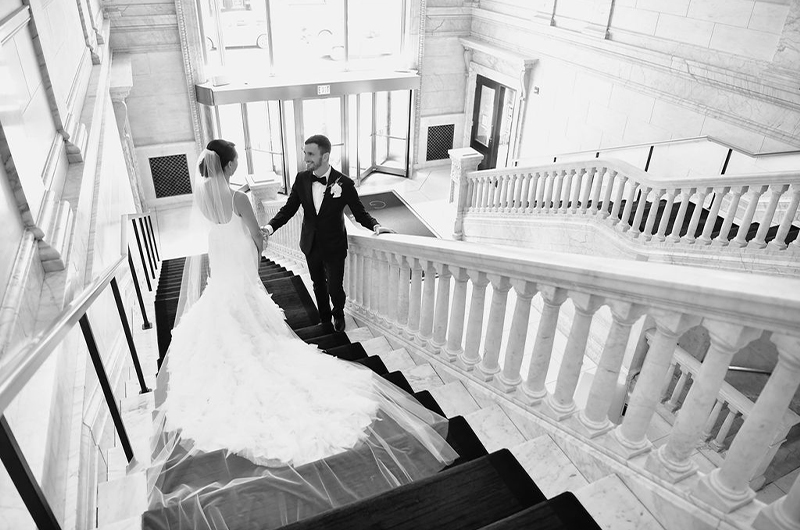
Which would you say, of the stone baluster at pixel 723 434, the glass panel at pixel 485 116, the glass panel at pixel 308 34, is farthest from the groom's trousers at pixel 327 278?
the glass panel at pixel 485 116

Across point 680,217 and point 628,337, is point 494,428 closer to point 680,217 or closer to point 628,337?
point 628,337

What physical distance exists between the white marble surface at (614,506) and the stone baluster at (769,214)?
406 cm

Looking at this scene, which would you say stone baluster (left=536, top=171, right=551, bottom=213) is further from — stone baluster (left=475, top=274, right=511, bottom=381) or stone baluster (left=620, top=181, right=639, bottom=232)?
stone baluster (left=475, top=274, right=511, bottom=381)

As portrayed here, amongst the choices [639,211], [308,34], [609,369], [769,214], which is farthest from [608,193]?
[308,34]

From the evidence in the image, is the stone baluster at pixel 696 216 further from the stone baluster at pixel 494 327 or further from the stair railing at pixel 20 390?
the stair railing at pixel 20 390

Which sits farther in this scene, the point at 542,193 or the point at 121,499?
the point at 542,193

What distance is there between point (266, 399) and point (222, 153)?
158 centimetres

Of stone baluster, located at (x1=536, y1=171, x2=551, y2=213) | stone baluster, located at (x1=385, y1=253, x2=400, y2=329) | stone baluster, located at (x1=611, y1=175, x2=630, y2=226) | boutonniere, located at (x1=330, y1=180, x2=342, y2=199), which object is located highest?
boutonniere, located at (x1=330, y1=180, x2=342, y2=199)

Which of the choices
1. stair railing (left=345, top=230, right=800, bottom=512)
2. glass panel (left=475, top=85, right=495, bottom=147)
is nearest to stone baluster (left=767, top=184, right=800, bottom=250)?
stair railing (left=345, top=230, right=800, bottom=512)

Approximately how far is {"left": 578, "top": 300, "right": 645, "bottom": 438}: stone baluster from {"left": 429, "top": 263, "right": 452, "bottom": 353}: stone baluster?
1.04 metres

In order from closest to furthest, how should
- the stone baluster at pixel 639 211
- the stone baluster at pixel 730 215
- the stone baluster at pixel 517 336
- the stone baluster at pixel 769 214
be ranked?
the stone baluster at pixel 517 336 → the stone baluster at pixel 769 214 → the stone baluster at pixel 730 215 → the stone baluster at pixel 639 211

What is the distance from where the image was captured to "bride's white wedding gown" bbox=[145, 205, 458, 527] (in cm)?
239

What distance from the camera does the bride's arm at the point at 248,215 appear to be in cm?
362

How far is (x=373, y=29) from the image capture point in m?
12.8
